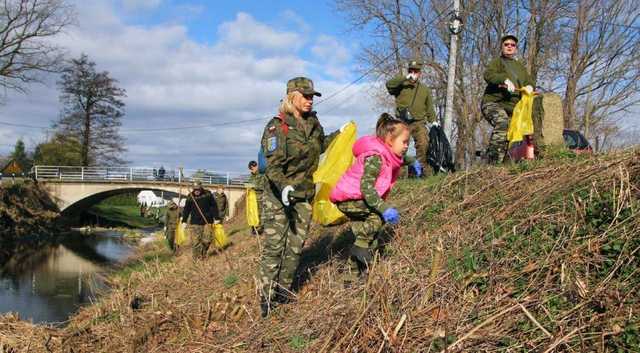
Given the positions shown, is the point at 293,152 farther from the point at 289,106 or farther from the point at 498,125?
the point at 498,125

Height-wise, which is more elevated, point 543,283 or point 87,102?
point 87,102

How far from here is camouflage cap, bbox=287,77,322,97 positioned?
4.80 metres

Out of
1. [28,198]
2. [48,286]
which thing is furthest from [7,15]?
[48,286]

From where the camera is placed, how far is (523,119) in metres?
6.59

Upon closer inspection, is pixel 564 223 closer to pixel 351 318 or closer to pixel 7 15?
pixel 351 318

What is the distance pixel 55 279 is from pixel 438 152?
15027mm

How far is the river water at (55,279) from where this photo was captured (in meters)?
13.5

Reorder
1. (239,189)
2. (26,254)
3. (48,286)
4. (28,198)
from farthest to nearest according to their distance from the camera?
1. (239,189)
2. (28,198)
3. (26,254)
4. (48,286)

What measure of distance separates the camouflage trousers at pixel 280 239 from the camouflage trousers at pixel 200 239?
783 centimetres

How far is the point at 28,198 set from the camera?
35.0m

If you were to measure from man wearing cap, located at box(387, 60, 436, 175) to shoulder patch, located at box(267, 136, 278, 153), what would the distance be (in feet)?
14.2

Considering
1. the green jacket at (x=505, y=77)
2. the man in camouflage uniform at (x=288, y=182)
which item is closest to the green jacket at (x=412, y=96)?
the green jacket at (x=505, y=77)

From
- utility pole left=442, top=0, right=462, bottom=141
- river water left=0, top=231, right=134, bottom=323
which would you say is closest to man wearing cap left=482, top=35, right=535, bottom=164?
utility pole left=442, top=0, right=462, bottom=141

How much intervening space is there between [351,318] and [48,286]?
→ 54.0 feet
